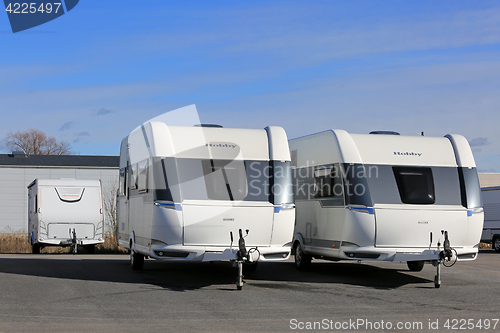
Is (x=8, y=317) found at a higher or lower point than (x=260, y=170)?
lower

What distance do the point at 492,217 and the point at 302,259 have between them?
61.1ft

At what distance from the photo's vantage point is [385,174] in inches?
523

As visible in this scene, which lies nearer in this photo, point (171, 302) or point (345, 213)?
point (171, 302)

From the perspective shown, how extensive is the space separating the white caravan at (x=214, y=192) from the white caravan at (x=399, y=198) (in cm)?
125

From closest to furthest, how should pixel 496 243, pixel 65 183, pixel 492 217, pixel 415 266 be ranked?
pixel 415 266 < pixel 65 183 < pixel 496 243 < pixel 492 217

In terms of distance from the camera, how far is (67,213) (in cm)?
2498

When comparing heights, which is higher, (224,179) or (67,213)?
(224,179)

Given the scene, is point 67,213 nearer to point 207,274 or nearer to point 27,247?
point 27,247

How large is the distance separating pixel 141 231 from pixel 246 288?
2766 mm

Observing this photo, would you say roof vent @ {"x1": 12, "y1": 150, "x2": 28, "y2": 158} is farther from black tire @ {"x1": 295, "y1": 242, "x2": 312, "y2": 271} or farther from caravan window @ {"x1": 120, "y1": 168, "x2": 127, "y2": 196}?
black tire @ {"x1": 295, "y1": 242, "x2": 312, "y2": 271}

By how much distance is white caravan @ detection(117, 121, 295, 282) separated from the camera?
12.3m

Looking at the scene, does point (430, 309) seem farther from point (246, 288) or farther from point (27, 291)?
point (27, 291)

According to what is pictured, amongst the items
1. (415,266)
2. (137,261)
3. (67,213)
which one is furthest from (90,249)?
(415,266)

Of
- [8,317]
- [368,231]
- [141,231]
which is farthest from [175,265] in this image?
[8,317]
